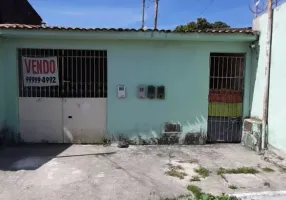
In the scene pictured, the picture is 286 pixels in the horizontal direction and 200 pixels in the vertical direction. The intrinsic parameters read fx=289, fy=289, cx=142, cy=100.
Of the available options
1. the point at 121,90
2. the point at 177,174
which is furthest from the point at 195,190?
the point at 121,90

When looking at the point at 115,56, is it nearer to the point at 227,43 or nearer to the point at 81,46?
the point at 81,46

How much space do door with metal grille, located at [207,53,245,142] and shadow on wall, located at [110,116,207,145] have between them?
29cm

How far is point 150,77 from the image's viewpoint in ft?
25.4

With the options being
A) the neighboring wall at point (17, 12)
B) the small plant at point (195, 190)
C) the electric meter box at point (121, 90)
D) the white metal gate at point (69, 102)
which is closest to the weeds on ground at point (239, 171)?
the small plant at point (195, 190)

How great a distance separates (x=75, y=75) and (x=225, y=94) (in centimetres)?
412

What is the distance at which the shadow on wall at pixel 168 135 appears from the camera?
7832 mm

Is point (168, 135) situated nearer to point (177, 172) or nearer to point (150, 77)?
point (150, 77)

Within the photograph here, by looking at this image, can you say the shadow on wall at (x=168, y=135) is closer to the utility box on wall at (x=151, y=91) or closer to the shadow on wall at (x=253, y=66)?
the utility box on wall at (x=151, y=91)

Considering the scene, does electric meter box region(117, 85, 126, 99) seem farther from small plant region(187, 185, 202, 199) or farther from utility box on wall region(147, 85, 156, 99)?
small plant region(187, 185, 202, 199)

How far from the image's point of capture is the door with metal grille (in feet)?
26.0

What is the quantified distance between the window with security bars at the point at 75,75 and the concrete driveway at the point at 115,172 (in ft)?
4.65

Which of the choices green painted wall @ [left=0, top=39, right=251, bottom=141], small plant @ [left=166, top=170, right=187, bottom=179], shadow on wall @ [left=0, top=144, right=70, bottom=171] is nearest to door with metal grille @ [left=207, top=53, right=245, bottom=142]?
green painted wall @ [left=0, top=39, right=251, bottom=141]

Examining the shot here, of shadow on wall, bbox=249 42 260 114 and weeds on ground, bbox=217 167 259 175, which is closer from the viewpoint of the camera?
weeds on ground, bbox=217 167 259 175

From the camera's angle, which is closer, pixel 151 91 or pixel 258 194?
pixel 258 194
